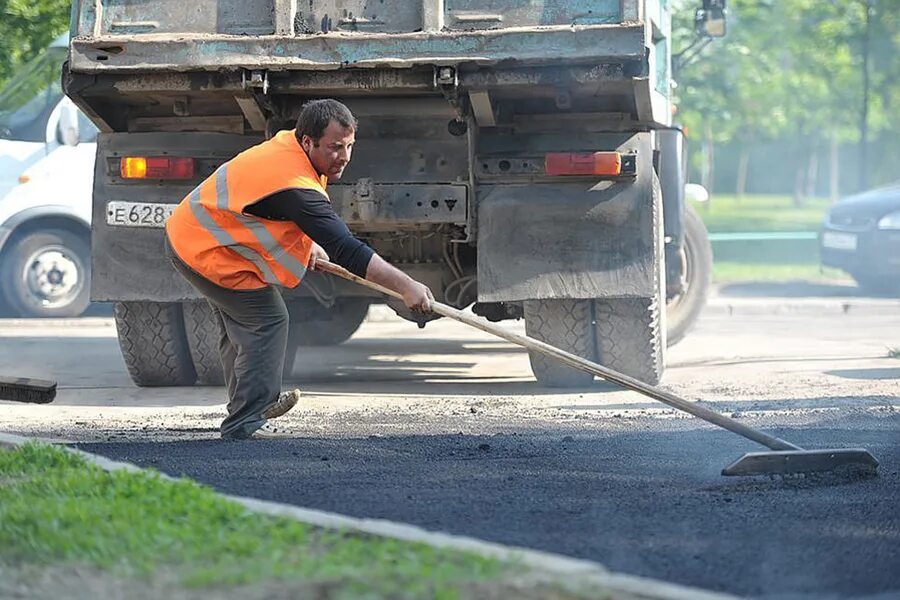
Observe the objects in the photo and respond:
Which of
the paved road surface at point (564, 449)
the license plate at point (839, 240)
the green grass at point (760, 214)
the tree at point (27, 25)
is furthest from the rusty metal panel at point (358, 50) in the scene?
the green grass at point (760, 214)

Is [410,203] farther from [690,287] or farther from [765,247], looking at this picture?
[765,247]

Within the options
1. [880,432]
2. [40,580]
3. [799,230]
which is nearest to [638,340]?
[880,432]

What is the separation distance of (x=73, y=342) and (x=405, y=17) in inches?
210

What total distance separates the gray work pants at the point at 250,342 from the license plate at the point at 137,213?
1.55 meters

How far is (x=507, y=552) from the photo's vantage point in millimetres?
3967

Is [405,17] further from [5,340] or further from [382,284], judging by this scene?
[5,340]

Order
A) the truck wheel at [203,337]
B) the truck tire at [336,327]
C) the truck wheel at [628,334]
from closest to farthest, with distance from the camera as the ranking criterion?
the truck wheel at [628,334] < the truck wheel at [203,337] < the truck tire at [336,327]

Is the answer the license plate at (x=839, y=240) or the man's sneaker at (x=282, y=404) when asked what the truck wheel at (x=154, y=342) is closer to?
the man's sneaker at (x=282, y=404)

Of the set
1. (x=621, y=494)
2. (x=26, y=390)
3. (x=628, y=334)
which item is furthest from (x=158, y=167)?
(x=621, y=494)

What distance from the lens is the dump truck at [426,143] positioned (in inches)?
292

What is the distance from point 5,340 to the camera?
38.5ft

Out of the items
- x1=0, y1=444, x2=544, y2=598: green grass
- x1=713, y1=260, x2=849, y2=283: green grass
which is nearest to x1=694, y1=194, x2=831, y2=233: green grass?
x1=713, y1=260, x2=849, y2=283: green grass

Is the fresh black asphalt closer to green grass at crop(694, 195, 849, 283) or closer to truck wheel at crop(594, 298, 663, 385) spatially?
truck wheel at crop(594, 298, 663, 385)

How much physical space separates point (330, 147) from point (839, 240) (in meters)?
12.1
